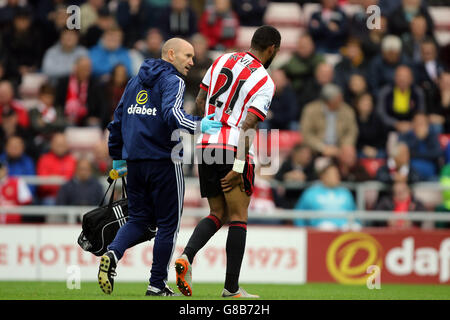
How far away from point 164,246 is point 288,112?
7.89 m

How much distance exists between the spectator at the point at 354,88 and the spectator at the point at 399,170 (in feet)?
5.69

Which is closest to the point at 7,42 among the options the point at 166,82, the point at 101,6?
the point at 101,6

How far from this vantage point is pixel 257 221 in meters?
13.8

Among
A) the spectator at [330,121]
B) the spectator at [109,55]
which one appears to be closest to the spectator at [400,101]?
the spectator at [330,121]

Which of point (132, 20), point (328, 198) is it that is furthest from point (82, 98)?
point (328, 198)

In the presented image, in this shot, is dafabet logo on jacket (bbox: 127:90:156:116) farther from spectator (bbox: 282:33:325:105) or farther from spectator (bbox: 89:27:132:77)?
spectator (bbox: 282:33:325:105)

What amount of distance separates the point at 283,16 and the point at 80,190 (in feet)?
22.3

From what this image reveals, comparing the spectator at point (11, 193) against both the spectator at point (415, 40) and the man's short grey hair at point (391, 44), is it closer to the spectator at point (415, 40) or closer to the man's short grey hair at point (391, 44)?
the man's short grey hair at point (391, 44)

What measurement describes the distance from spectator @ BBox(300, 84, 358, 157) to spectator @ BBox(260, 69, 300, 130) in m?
0.40

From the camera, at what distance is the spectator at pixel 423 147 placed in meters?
14.8

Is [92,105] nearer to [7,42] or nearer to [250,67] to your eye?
[7,42]

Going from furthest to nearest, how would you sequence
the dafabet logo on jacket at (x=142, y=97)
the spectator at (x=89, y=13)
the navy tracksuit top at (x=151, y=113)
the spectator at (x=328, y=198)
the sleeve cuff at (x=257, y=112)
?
the spectator at (x=89, y=13) → the spectator at (x=328, y=198) → the dafabet logo on jacket at (x=142, y=97) → the navy tracksuit top at (x=151, y=113) → the sleeve cuff at (x=257, y=112)

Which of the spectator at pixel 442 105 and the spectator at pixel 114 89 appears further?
the spectator at pixel 442 105

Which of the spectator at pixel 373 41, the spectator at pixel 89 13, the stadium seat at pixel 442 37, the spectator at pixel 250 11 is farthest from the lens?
the stadium seat at pixel 442 37
